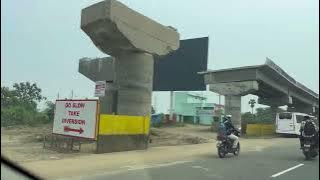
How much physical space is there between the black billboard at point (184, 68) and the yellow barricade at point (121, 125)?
115ft

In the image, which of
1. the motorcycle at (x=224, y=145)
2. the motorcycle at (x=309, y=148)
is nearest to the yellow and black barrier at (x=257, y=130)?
the motorcycle at (x=224, y=145)

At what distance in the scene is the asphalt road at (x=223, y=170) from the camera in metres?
15.1

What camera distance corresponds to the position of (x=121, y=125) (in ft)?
75.7

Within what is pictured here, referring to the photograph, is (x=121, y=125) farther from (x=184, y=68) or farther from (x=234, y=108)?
(x=184, y=68)

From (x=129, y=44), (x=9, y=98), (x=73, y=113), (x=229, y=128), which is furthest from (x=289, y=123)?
(x=73, y=113)

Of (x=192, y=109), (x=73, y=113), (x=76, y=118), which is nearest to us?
(x=76, y=118)

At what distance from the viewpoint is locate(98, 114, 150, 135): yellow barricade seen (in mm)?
21891

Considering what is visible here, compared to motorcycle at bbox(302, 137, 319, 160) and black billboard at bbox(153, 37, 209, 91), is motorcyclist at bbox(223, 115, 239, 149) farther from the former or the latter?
black billboard at bbox(153, 37, 209, 91)

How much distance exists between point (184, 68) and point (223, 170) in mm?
47723

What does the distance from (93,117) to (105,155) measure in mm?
1552

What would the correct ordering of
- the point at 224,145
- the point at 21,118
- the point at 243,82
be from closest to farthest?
1. the point at 224,145
2. the point at 21,118
3. the point at 243,82

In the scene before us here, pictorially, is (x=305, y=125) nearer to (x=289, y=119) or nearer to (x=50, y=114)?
(x=289, y=119)

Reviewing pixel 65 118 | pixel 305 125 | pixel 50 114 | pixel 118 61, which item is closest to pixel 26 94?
pixel 50 114

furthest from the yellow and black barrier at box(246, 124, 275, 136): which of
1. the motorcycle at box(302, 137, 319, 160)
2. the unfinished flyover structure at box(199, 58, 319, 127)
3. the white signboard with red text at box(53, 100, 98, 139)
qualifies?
the white signboard with red text at box(53, 100, 98, 139)
